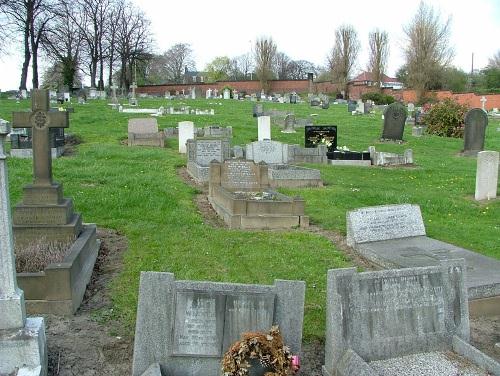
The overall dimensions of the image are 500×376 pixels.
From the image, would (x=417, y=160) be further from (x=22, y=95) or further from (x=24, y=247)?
(x=22, y=95)

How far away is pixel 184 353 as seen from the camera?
16.5 feet

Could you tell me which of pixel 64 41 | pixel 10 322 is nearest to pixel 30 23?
pixel 64 41

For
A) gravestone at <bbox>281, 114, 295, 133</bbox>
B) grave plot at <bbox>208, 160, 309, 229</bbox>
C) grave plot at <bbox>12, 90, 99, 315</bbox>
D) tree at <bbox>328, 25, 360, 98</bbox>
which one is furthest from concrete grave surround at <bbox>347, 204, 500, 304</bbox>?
tree at <bbox>328, 25, 360, 98</bbox>

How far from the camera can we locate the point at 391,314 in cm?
541

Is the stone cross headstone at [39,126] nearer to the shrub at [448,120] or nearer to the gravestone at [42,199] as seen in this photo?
the gravestone at [42,199]

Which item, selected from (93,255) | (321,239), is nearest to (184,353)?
(93,255)

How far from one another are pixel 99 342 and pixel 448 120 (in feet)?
95.6

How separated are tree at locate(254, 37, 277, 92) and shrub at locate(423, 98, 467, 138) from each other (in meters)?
48.5

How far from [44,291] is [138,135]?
54.2ft

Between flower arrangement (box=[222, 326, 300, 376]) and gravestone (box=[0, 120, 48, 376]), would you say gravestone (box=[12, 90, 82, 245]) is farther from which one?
flower arrangement (box=[222, 326, 300, 376])

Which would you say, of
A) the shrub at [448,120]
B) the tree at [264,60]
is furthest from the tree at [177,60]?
the shrub at [448,120]

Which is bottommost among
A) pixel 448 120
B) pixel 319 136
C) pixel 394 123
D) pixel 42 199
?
pixel 42 199

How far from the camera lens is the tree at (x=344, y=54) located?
74.4 metres

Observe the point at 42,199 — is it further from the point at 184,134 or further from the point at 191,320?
the point at 184,134
